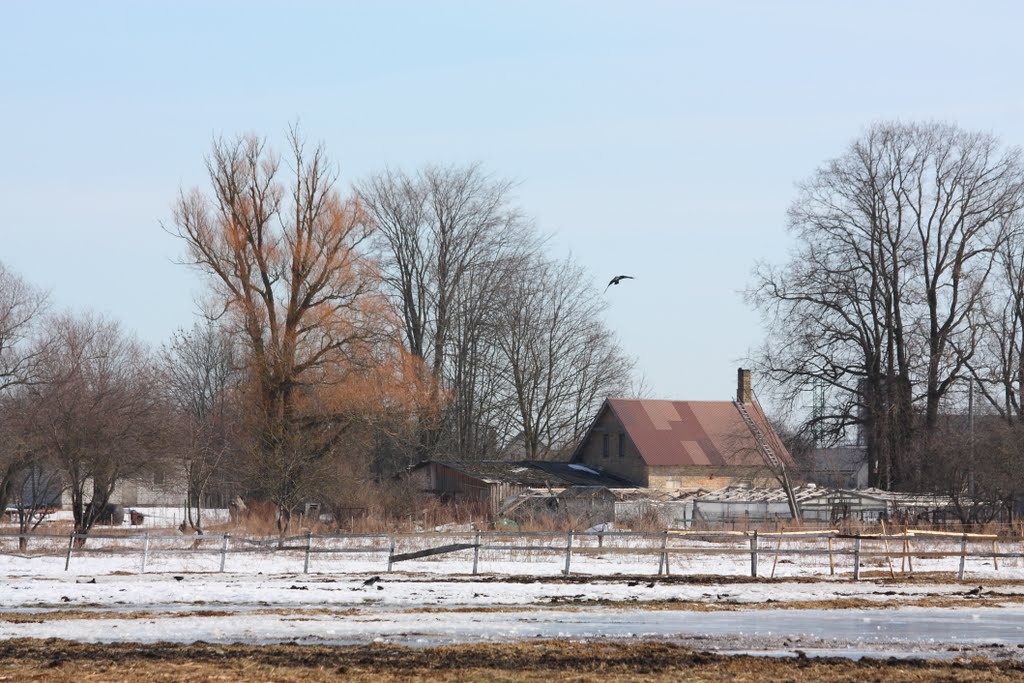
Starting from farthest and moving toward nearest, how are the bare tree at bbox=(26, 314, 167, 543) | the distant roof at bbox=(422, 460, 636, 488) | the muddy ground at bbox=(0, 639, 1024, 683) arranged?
the distant roof at bbox=(422, 460, 636, 488)
the bare tree at bbox=(26, 314, 167, 543)
the muddy ground at bbox=(0, 639, 1024, 683)

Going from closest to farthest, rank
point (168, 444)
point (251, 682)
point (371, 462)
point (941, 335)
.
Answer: point (251, 682), point (168, 444), point (941, 335), point (371, 462)

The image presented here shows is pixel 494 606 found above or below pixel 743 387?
below

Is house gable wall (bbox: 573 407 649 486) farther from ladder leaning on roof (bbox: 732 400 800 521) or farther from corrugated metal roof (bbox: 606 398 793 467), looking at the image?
ladder leaning on roof (bbox: 732 400 800 521)

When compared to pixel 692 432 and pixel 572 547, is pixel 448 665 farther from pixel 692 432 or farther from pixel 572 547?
pixel 692 432

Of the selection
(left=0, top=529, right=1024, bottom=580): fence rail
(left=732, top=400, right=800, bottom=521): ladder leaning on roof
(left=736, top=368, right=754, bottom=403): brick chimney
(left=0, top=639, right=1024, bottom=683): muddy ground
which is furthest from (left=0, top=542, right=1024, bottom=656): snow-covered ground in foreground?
(left=736, top=368, right=754, bottom=403): brick chimney

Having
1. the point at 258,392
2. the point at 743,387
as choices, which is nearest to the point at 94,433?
the point at 258,392

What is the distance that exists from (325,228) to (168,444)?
10500 millimetres

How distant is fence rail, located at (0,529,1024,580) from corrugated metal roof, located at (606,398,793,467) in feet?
62.8

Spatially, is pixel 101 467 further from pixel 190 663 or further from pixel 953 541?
pixel 190 663

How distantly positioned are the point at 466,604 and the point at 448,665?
8151 millimetres

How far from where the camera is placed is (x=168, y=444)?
41312mm

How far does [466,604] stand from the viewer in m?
21.9

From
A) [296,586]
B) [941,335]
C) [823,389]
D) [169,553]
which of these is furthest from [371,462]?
[296,586]

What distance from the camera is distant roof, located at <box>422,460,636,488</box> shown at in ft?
187
